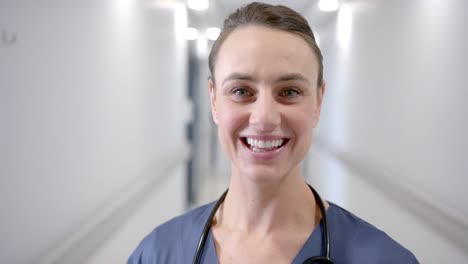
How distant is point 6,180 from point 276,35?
28.9 inches

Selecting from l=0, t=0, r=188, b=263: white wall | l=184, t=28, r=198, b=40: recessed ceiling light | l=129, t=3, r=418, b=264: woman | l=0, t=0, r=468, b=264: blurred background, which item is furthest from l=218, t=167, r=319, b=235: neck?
l=184, t=28, r=198, b=40: recessed ceiling light

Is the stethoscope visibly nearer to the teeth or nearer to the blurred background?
the teeth

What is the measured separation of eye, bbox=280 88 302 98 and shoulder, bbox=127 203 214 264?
35 centimetres

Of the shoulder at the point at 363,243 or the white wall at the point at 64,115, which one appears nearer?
→ the shoulder at the point at 363,243

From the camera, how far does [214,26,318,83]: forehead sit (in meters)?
0.69

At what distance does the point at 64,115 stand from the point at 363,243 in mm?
937

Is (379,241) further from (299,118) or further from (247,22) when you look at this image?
(247,22)

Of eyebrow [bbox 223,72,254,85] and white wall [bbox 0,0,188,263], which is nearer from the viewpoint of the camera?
eyebrow [bbox 223,72,254,85]

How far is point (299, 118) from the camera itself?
2.31 ft

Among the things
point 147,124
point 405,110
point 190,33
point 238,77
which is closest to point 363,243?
point 238,77

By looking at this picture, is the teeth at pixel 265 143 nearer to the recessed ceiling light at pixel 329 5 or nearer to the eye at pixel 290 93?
the eye at pixel 290 93

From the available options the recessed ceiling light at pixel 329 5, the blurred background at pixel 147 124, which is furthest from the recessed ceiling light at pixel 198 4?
the recessed ceiling light at pixel 329 5

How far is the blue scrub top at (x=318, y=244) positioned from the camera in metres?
0.72

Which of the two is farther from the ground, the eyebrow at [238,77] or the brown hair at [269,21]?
the brown hair at [269,21]
